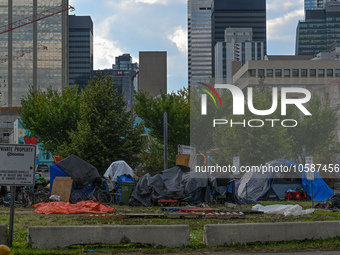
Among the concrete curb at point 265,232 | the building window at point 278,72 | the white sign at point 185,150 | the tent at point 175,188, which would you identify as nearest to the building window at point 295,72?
the building window at point 278,72

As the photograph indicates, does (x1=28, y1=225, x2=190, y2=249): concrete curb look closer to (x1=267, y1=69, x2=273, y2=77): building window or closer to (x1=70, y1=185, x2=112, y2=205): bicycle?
(x1=70, y1=185, x2=112, y2=205): bicycle

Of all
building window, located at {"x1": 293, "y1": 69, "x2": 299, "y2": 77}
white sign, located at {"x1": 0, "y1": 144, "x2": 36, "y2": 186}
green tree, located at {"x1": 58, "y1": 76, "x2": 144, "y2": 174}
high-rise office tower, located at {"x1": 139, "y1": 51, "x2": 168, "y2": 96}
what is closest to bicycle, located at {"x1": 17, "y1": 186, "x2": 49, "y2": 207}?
white sign, located at {"x1": 0, "y1": 144, "x2": 36, "y2": 186}

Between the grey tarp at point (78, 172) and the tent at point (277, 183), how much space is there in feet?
28.5

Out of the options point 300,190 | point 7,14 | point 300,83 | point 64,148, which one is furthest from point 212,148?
point 7,14

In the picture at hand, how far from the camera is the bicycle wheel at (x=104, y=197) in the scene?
82.0 ft

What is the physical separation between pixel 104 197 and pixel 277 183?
34.4 ft

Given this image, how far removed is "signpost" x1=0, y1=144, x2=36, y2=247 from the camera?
410 inches

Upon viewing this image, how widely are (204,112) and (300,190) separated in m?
19.6

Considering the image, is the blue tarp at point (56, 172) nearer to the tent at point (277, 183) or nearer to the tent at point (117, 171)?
the tent at point (117, 171)

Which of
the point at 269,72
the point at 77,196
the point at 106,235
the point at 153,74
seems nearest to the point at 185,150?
the point at 77,196

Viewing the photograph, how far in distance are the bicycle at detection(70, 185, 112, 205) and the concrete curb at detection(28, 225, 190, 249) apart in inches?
538

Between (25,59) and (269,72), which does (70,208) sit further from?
(25,59)

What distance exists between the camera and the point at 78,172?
83.5 feet

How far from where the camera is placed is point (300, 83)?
12875 centimetres
